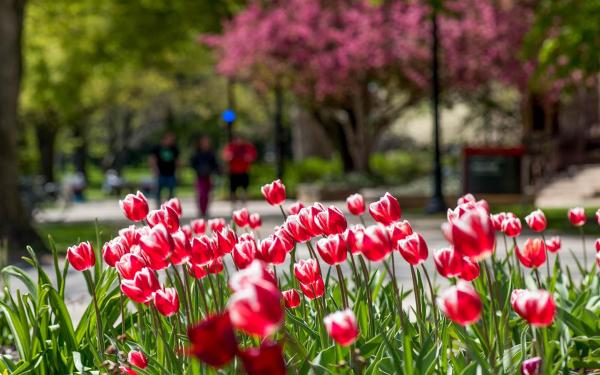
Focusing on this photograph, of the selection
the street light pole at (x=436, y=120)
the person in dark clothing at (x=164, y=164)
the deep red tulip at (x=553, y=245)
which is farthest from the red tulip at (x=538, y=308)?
the street light pole at (x=436, y=120)

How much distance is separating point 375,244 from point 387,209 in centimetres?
85

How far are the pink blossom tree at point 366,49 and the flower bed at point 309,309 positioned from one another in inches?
904

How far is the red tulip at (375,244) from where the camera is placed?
299cm

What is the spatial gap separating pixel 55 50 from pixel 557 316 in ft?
126

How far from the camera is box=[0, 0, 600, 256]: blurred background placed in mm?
16047

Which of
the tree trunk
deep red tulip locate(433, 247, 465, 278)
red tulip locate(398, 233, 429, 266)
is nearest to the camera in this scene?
deep red tulip locate(433, 247, 465, 278)

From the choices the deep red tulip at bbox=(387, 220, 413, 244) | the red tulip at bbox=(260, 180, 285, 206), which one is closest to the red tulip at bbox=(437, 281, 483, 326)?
the deep red tulip at bbox=(387, 220, 413, 244)

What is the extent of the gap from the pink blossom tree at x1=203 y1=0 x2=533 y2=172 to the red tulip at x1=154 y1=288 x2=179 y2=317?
23.9m

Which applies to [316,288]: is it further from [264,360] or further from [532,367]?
[264,360]

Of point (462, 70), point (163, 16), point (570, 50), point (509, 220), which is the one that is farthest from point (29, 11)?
point (509, 220)

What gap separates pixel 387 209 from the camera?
3.82 m

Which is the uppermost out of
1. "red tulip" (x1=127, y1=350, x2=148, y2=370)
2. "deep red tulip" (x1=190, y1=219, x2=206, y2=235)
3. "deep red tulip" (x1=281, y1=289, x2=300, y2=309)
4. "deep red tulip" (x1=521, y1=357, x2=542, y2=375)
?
"deep red tulip" (x1=190, y1=219, x2=206, y2=235)

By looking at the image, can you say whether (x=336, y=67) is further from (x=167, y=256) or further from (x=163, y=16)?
(x=167, y=256)

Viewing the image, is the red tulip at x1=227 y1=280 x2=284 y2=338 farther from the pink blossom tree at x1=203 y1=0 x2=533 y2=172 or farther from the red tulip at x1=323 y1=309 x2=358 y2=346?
the pink blossom tree at x1=203 y1=0 x2=533 y2=172
